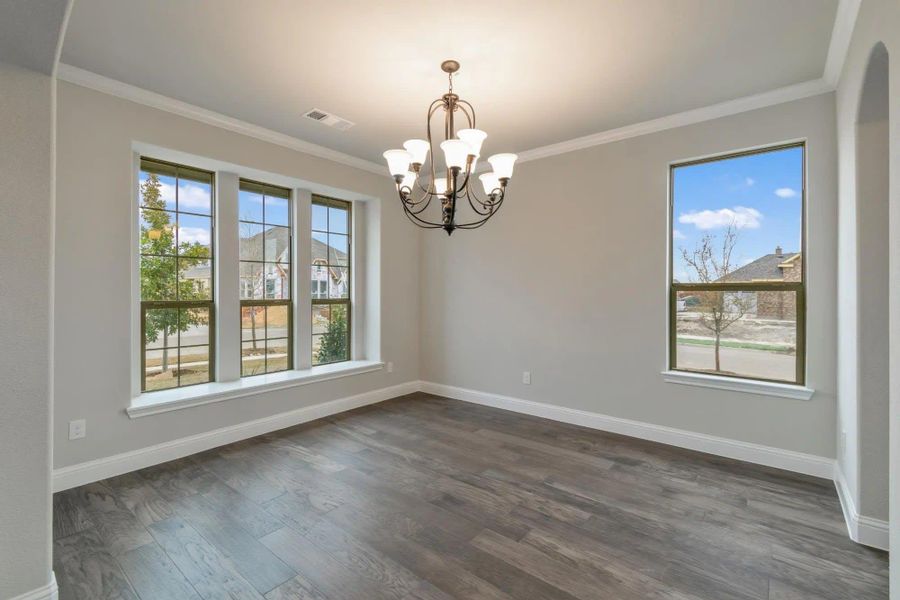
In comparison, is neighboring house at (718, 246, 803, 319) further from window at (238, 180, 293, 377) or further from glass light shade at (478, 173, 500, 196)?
window at (238, 180, 293, 377)

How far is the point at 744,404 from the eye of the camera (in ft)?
10.4

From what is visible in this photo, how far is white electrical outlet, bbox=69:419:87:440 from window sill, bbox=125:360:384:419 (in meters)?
0.25

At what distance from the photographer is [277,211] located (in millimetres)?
4199

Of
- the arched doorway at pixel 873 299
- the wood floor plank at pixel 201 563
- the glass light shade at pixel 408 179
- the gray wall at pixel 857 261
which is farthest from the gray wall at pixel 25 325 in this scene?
the arched doorway at pixel 873 299

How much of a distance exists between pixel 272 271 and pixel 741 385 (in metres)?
4.37

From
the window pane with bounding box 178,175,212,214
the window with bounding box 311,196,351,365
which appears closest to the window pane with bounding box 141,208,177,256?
the window pane with bounding box 178,175,212,214

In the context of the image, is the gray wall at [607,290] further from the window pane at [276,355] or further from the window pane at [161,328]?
the window pane at [161,328]

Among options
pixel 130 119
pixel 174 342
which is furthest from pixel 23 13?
pixel 174 342

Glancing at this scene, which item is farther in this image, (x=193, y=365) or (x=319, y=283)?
(x=319, y=283)

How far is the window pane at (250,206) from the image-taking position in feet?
12.8

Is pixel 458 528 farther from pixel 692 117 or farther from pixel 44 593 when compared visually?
pixel 692 117

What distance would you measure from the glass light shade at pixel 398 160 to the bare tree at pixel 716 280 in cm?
257

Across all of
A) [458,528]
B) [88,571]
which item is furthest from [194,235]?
[458,528]

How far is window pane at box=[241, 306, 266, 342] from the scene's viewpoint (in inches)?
155
